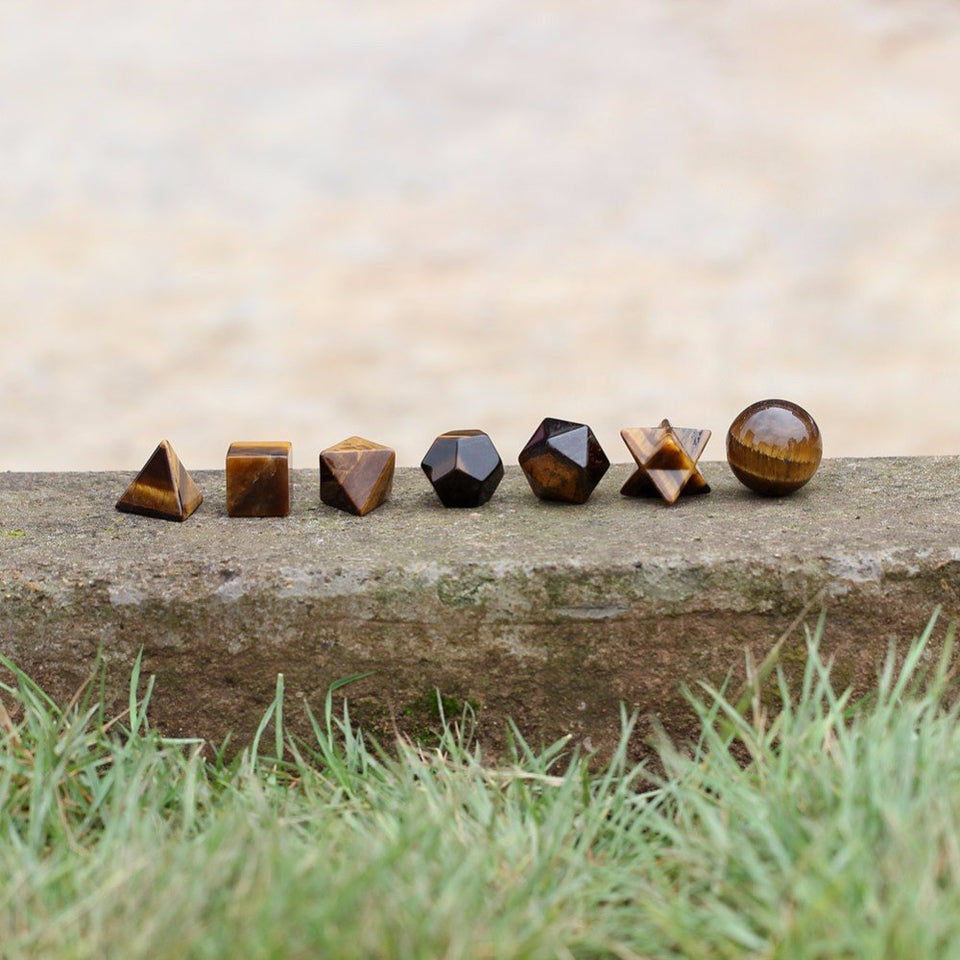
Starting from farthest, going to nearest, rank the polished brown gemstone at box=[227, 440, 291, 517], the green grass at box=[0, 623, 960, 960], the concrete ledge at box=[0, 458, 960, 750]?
the polished brown gemstone at box=[227, 440, 291, 517], the concrete ledge at box=[0, 458, 960, 750], the green grass at box=[0, 623, 960, 960]

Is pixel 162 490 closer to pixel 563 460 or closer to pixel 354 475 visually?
pixel 354 475

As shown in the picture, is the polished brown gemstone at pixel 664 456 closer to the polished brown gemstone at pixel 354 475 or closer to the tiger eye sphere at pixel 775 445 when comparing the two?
the tiger eye sphere at pixel 775 445

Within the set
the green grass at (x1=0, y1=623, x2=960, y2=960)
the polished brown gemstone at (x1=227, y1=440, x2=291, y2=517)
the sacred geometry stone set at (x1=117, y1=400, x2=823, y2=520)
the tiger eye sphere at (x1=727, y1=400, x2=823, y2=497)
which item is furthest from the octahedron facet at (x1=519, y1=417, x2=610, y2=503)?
the green grass at (x1=0, y1=623, x2=960, y2=960)

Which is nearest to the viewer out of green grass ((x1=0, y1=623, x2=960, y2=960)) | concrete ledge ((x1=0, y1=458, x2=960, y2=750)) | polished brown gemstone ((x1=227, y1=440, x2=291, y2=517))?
green grass ((x1=0, y1=623, x2=960, y2=960))

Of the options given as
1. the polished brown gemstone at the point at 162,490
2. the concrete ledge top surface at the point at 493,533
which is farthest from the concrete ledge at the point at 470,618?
the polished brown gemstone at the point at 162,490

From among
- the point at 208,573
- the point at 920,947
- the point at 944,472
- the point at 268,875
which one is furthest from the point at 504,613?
the point at 944,472

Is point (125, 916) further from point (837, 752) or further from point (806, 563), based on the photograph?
point (806, 563)

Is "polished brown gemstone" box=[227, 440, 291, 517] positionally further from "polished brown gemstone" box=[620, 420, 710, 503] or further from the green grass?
"polished brown gemstone" box=[620, 420, 710, 503]
